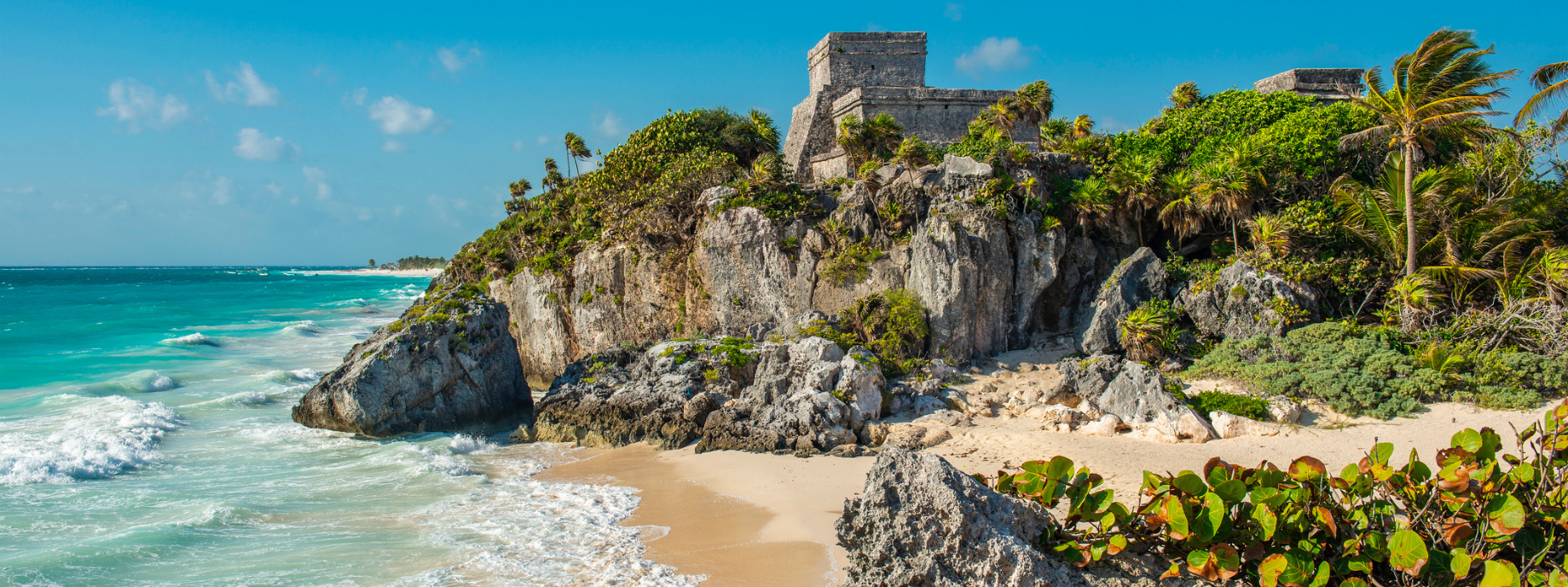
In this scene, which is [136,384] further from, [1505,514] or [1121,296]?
[1505,514]

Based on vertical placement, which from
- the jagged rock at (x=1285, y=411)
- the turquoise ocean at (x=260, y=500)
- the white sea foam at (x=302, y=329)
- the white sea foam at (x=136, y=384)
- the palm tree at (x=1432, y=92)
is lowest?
the turquoise ocean at (x=260, y=500)

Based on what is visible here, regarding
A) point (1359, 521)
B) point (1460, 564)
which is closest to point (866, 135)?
point (1359, 521)

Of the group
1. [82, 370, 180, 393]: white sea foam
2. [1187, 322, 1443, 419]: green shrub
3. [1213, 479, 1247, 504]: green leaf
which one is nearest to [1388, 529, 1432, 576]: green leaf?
[1213, 479, 1247, 504]: green leaf

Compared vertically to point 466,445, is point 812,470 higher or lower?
higher

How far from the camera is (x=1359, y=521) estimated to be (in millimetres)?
5234

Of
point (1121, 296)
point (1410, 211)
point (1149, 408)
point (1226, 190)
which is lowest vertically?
point (1149, 408)

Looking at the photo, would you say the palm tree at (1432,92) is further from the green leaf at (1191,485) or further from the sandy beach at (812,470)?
the green leaf at (1191,485)

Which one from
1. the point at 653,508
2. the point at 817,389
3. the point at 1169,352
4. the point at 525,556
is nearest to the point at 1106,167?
the point at 1169,352

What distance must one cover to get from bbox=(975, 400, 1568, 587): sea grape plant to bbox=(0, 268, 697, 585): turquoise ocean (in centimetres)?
437

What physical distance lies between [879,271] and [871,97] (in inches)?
298

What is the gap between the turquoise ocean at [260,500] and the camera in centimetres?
760

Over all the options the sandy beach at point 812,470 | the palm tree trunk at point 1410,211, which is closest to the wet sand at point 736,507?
the sandy beach at point 812,470

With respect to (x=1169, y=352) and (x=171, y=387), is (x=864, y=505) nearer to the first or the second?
(x=1169, y=352)

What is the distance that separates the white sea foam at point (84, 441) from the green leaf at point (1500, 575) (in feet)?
51.6
